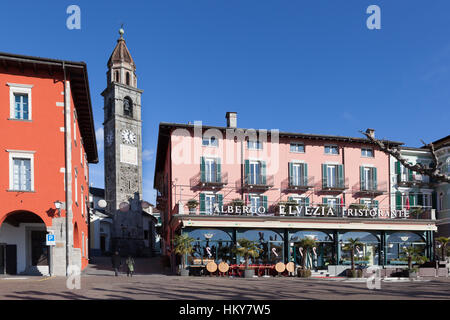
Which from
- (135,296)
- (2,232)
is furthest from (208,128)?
(135,296)

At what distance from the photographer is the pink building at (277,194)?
32.3m

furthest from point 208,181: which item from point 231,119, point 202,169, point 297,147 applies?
point 297,147

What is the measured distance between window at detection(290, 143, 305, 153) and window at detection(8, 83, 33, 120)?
21237mm

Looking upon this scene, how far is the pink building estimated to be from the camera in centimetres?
3231

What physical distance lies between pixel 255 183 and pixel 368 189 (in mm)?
10003

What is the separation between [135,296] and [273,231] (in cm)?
1940

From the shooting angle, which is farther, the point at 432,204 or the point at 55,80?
the point at 432,204

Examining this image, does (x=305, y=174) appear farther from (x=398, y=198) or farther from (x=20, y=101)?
(x=20, y=101)

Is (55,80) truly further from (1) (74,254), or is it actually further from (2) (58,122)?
(1) (74,254)

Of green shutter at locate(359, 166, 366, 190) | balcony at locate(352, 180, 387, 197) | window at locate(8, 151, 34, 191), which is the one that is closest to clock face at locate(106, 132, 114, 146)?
green shutter at locate(359, 166, 366, 190)

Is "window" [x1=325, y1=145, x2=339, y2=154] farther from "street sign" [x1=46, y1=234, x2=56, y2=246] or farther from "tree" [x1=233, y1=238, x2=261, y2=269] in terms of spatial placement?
"street sign" [x1=46, y1=234, x2=56, y2=246]

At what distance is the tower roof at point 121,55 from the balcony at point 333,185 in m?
41.9

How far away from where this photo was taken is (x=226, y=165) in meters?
35.5

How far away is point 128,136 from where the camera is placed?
65.3 meters
